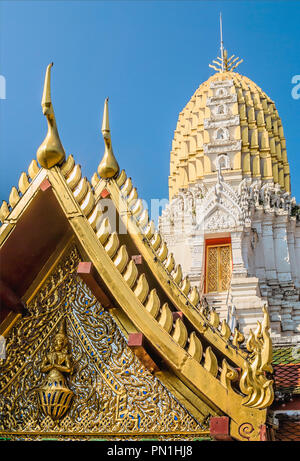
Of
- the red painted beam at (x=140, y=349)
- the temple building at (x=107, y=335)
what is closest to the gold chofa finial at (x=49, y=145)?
the temple building at (x=107, y=335)

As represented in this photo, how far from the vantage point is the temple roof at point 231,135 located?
22281 millimetres

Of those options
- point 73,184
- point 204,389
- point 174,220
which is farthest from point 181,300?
point 174,220

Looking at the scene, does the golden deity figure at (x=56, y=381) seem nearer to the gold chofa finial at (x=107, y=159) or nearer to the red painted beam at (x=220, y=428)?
the red painted beam at (x=220, y=428)

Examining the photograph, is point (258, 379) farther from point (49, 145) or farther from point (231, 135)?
point (231, 135)

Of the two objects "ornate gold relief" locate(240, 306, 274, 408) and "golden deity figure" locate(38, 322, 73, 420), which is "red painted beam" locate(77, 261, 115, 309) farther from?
"ornate gold relief" locate(240, 306, 274, 408)

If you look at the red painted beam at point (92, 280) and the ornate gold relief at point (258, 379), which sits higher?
the red painted beam at point (92, 280)

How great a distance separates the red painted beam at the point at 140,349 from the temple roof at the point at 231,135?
19.1 meters

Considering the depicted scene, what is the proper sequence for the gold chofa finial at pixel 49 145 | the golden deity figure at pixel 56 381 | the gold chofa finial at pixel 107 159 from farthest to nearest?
the gold chofa finial at pixel 107 159, the gold chofa finial at pixel 49 145, the golden deity figure at pixel 56 381

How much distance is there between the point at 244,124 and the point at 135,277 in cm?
2076

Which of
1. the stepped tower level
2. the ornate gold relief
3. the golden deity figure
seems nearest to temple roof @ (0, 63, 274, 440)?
the ornate gold relief

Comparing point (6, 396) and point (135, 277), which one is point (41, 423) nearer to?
point (6, 396)

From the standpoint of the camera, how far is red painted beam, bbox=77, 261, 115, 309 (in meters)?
3.23
